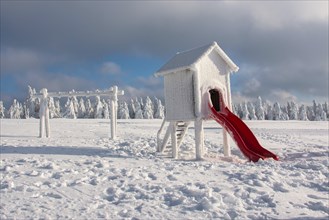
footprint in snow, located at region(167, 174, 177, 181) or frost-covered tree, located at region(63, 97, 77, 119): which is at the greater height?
frost-covered tree, located at region(63, 97, 77, 119)

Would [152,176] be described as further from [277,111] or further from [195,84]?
[277,111]

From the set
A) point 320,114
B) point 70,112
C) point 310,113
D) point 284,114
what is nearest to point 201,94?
point 70,112

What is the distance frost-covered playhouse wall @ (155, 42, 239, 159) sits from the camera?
14.6 m

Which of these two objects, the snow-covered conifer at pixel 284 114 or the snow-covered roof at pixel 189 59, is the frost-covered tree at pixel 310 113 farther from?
the snow-covered roof at pixel 189 59

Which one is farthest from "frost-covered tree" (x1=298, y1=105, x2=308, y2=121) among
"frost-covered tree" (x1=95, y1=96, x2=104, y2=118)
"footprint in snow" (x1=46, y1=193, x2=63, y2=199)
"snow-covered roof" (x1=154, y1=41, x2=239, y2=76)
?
"footprint in snow" (x1=46, y1=193, x2=63, y2=199)

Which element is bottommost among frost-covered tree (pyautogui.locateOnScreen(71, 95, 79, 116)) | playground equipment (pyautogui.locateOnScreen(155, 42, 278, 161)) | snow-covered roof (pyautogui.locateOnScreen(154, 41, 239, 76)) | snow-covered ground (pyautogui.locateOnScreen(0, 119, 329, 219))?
snow-covered ground (pyautogui.locateOnScreen(0, 119, 329, 219))

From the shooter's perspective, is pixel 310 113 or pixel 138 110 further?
pixel 310 113

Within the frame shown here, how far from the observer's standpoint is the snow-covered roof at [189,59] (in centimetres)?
1499

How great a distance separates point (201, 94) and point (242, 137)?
271cm

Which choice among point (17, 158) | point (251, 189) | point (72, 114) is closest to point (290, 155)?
point (251, 189)

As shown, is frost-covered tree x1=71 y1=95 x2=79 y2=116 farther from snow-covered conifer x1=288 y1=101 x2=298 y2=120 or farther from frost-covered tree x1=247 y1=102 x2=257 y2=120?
snow-covered conifer x1=288 y1=101 x2=298 y2=120

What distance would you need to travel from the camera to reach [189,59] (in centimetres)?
1536

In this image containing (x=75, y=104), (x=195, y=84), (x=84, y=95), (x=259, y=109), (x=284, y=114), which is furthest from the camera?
(x=284, y=114)

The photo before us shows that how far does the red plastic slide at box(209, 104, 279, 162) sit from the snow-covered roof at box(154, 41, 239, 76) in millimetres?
2231
